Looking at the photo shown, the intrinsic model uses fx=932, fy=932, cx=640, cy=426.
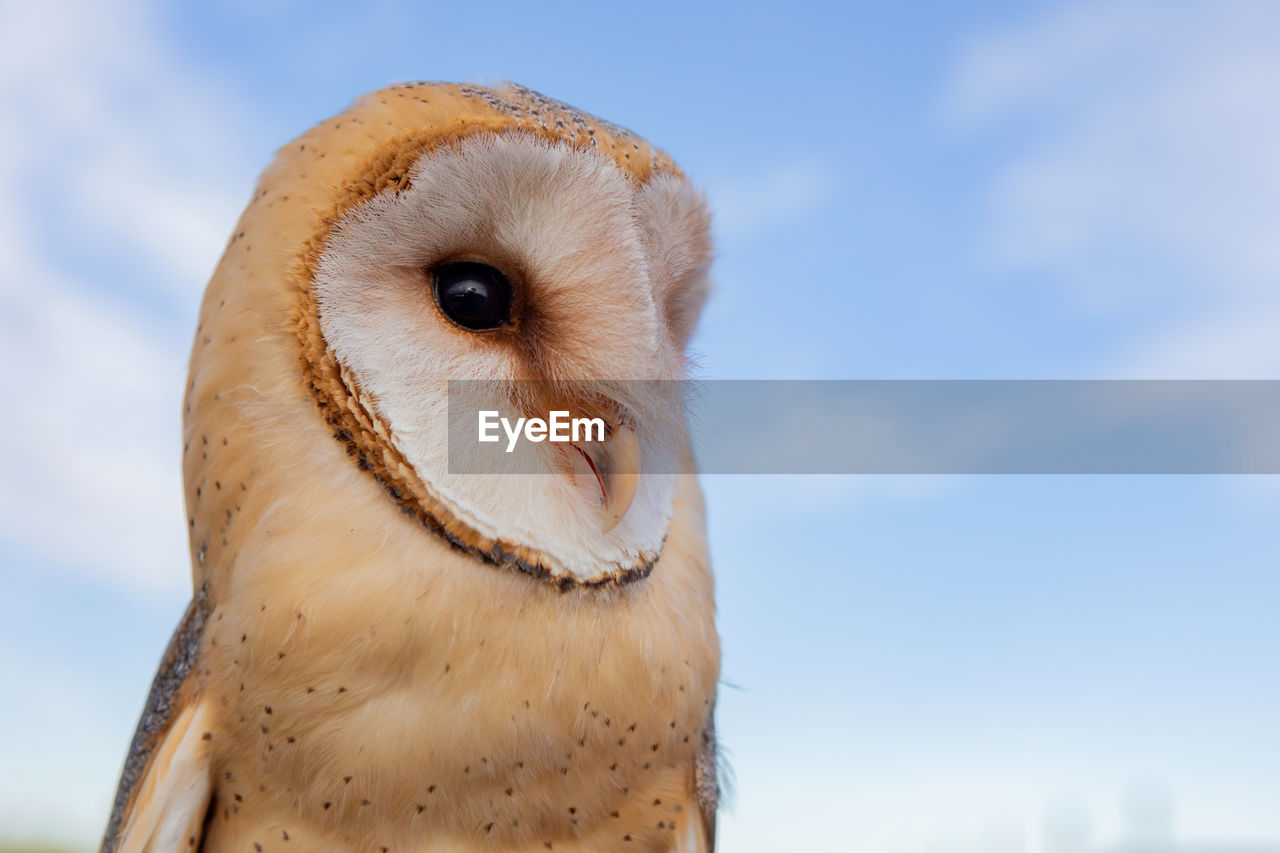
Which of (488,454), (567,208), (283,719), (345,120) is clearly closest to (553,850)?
(283,719)

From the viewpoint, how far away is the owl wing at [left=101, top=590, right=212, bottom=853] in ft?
4.75

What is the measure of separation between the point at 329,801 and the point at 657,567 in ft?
2.06

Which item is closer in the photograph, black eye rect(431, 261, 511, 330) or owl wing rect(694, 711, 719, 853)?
black eye rect(431, 261, 511, 330)

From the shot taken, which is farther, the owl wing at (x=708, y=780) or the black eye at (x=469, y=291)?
the owl wing at (x=708, y=780)

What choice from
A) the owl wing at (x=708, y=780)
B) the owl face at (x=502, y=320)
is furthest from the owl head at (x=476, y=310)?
the owl wing at (x=708, y=780)

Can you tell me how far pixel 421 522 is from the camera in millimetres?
1423

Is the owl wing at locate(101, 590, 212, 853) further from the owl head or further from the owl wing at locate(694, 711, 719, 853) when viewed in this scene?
the owl wing at locate(694, 711, 719, 853)

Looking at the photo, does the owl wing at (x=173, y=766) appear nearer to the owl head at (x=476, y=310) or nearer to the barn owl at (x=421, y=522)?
the barn owl at (x=421, y=522)

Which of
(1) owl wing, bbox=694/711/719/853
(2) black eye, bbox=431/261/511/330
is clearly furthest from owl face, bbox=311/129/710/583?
(1) owl wing, bbox=694/711/719/853

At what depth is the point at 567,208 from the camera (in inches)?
56.6

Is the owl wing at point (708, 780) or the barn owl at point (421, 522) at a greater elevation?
the barn owl at point (421, 522)

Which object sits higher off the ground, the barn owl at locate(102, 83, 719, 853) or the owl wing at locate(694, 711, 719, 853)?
the barn owl at locate(102, 83, 719, 853)

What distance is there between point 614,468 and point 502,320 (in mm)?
294

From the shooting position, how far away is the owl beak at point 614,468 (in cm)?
147
